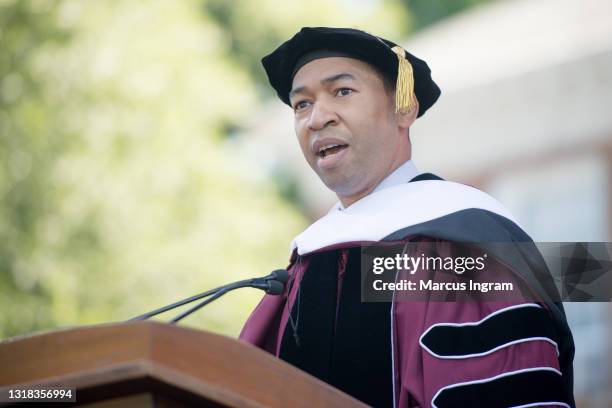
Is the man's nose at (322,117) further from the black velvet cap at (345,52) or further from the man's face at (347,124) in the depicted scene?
the black velvet cap at (345,52)

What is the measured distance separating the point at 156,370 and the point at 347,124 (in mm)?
1463

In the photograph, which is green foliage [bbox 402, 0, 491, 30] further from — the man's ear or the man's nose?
the man's nose

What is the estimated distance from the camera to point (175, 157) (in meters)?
7.73

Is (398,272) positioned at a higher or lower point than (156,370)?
higher

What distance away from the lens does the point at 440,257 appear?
9.09 ft

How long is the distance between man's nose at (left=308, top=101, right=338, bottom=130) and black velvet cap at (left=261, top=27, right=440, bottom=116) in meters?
0.19

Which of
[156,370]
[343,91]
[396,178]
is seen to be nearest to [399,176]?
[396,178]

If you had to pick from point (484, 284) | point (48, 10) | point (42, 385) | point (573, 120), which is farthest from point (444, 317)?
A: point (573, 120)

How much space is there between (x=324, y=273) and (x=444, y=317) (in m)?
0.53

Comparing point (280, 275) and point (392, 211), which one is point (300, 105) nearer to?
point (392, 211)

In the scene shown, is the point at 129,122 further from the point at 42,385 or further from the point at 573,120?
the point at 42,385

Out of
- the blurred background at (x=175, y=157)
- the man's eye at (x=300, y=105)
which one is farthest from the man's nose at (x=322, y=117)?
the blurred background at (x=175, y=157)

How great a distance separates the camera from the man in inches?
99.3

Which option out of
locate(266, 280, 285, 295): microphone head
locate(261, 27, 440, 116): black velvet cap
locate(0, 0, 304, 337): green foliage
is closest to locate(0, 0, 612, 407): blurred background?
locate(0, 0, 304, 337): green foliage
